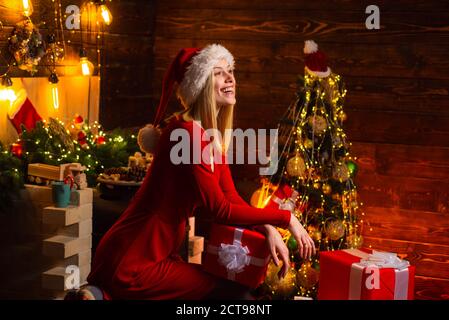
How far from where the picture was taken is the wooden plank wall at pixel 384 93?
189 inches

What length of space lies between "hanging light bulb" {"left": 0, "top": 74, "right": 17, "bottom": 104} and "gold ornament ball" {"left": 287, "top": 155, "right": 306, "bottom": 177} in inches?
60.3

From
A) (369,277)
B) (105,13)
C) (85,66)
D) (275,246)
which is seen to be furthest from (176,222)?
(105,13)

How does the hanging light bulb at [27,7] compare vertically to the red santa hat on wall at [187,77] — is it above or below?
above

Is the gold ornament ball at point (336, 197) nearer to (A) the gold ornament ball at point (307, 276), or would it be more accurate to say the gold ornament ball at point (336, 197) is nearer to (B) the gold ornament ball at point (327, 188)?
(B) the gold ornament ball at point (327, 188)

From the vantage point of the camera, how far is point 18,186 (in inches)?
141

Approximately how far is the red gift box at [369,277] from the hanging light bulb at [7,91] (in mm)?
1837

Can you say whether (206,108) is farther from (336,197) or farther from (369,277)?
(336,197)

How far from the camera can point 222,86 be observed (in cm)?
283

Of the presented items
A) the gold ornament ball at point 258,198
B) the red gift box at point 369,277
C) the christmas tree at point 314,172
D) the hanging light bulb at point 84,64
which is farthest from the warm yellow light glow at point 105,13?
the red gift box at point 369,277

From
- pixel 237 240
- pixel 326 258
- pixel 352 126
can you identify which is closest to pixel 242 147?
pixel 352 126

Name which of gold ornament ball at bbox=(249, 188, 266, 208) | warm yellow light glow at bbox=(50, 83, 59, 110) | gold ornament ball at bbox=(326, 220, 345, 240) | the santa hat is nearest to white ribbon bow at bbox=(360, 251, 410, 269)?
gold ornament ball at bbox=(326, 220, 345, 240)

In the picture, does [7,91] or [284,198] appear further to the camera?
[284,198]

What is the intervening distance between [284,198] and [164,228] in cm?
159

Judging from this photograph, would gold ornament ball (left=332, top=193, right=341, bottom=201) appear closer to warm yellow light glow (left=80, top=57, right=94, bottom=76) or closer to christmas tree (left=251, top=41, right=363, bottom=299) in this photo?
christmas tree (left=251, top=41, right=363, bottom=299)
